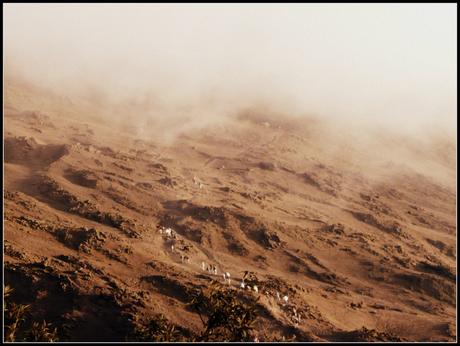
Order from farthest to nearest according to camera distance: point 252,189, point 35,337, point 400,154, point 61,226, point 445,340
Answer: point 400,154
point 252,189
point 61,226
point 445,340
point 35,337

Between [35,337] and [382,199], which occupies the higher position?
[35,337]

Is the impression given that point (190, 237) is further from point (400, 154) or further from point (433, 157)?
point (433, 157)

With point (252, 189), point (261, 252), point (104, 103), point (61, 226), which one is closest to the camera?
point (61, 226)

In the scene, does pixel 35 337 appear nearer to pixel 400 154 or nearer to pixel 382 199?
pixel 382 199

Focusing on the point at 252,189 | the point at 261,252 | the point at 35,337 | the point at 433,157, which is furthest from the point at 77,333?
the point at 433,157

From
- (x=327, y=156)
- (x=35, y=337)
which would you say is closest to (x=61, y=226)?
(x=35, y=337)

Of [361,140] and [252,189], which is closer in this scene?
[252,189]
